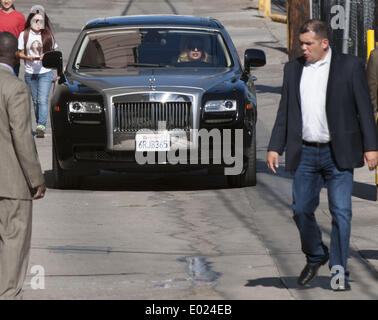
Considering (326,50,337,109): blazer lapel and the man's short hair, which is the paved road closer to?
(326,50,337,109): blazer lapel

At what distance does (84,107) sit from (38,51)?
167 inches

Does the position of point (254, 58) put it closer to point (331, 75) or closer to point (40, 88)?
point (40, 88)

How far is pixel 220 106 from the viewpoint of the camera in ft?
37.6

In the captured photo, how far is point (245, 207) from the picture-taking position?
→ 1092cm

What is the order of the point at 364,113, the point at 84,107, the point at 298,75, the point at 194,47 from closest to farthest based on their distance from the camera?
1. the point at 364,113
2. the point at 298,75
3. the point at 84,107
4. the point at 194,47

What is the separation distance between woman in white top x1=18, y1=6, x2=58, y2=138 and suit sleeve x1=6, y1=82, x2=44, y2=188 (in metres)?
8.81

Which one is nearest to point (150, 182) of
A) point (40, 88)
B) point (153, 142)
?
point (153, 142)

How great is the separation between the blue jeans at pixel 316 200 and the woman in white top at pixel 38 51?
8.31 m

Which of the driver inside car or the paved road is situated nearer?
the paved road

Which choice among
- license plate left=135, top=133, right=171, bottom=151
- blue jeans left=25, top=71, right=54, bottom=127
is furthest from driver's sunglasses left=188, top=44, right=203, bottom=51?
blue jeans left=25, top=71, right=54, bottom=127

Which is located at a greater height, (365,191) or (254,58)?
(254,58)

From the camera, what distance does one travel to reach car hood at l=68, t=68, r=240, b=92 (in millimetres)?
11516

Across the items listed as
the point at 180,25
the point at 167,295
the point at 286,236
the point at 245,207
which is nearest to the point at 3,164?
the point at 167,295
